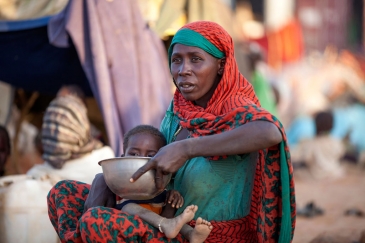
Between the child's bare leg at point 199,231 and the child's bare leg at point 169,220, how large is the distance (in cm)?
6

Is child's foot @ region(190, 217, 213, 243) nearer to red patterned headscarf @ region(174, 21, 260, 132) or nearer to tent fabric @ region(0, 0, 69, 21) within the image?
red patterned headscarf @ region(174, 21, 260, 132)

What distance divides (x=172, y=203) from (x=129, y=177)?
11.9 inches

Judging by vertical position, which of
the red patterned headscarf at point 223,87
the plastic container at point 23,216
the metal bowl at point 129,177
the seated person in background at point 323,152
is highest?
the red patterned headscarf at point 223,87

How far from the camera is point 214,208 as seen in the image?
10.6 ft

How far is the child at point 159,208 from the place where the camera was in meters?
2.99

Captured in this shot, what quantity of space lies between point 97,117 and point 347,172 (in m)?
6.39

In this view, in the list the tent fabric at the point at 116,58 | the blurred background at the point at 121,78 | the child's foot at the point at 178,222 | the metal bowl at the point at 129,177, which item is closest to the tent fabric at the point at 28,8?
the blurred background at the point at 121,78

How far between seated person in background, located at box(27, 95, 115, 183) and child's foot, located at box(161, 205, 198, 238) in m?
1.85

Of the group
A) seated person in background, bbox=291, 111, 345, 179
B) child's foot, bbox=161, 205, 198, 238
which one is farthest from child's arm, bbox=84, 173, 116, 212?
seated person in background, bbox=291, 111, 345, 179

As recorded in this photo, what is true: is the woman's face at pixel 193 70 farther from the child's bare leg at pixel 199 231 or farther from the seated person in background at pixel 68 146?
the seated person in background at pixel 68 146

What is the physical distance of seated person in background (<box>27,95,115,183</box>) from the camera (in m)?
4.75

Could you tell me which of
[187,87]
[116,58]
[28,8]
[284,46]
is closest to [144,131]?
[187,87]

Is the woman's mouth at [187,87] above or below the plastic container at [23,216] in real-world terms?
above

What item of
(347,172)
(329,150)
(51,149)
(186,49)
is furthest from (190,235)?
(347,172)
